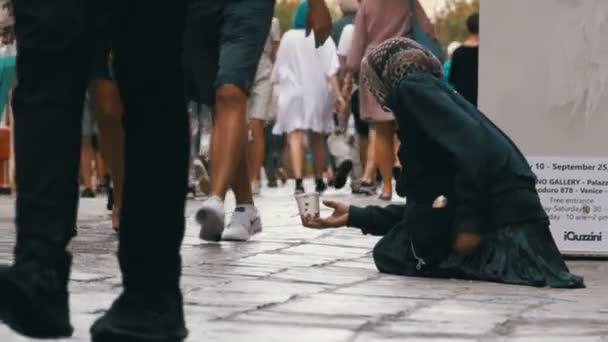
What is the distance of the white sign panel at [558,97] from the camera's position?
792cm

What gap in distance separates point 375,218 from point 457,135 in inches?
Answer: 25.9

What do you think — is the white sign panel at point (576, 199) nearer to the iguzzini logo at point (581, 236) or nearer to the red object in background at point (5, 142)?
the iguzzini logo at point (581, 236)

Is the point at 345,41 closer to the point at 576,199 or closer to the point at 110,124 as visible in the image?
the point at 110,124

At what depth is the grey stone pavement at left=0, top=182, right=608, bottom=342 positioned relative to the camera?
15.4 ft

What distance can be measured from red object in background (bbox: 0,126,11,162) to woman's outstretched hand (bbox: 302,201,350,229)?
10998 mm

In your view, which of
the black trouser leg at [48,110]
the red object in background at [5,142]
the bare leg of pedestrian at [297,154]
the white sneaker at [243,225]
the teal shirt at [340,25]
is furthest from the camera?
the bare leg of pedestrian at [297,154]

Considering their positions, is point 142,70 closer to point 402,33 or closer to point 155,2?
point 155,2

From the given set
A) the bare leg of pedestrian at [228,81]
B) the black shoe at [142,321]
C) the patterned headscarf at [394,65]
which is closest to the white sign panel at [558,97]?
the patterned headscarf at [394,65]

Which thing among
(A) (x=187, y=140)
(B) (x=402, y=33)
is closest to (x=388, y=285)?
(A) (x=187, y=140)

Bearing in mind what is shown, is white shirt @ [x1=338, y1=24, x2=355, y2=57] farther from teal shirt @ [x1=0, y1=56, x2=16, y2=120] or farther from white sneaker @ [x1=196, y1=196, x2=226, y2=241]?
white sneaker @ [x1=196, y1=196, x2=226, y2=241]

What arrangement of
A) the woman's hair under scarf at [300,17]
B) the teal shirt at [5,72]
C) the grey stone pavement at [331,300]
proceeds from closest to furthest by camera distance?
the grey stone pavement at [331,300]
the teal shirt at [5,72]
the woman's hair under scarf at [300,17]

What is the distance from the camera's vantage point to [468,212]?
6.53 meters

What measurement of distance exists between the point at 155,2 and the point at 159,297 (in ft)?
2.14

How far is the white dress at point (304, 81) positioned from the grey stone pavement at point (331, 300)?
9.82 meters
